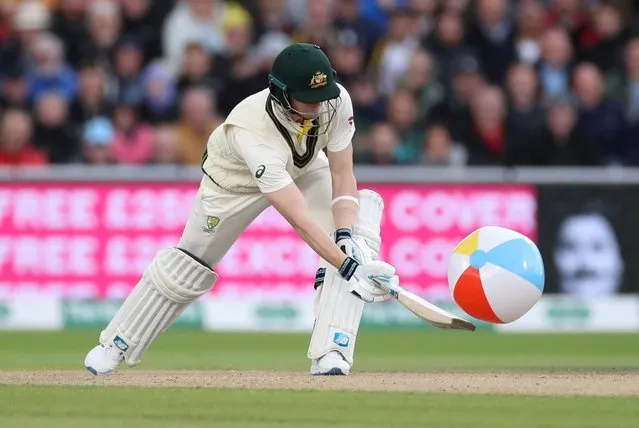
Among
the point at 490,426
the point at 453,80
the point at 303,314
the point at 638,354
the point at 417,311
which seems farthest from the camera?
the point at 453,80

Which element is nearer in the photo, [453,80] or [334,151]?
[334,151]

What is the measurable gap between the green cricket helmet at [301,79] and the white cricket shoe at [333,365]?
145cm

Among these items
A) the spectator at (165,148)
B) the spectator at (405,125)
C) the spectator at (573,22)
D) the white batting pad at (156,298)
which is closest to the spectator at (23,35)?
the spectator at (165,148)

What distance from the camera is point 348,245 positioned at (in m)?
8.60

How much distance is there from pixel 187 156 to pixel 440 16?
3.22 m

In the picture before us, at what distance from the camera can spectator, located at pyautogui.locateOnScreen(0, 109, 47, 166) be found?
47.1ft

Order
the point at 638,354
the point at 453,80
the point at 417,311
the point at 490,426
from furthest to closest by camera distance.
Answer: the point at 453,80 < the point at 638,354 < the point at 417,311 < the point at 490,426

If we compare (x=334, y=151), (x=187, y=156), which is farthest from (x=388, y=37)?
(x=334, y=151)

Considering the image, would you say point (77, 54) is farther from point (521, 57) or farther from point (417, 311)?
point (417, 311)

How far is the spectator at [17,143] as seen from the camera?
1434 centimetres

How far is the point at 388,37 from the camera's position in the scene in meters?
15.7

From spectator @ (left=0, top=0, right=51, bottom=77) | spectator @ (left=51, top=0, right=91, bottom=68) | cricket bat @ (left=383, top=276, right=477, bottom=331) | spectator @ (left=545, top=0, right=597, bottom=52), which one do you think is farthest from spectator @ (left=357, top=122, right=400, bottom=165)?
cricket bat @ (left=383, top=276, right=477, bottom=331)

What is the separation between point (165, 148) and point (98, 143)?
0.65 m

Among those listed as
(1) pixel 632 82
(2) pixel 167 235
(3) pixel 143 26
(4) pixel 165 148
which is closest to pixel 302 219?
(2) pixel 167 235
